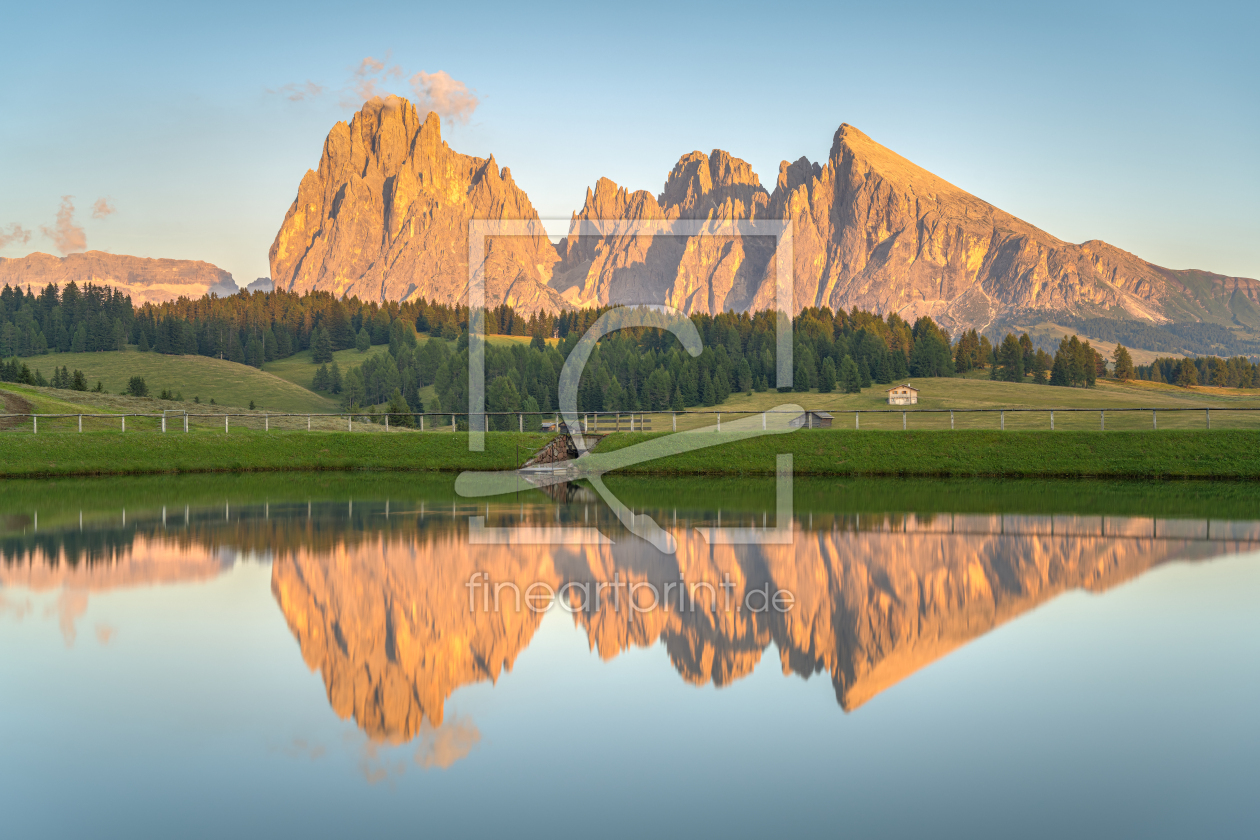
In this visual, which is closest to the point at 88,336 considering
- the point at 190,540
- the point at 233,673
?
the point at 190,540

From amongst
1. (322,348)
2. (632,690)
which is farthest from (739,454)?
(322,348)

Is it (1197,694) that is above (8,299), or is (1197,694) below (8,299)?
below

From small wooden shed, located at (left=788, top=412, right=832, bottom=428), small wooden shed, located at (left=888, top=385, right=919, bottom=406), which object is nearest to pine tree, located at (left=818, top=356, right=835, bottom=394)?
small wooden shed, located at (left=888, top=385, right=919, bottom=406)

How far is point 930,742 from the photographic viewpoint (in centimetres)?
788

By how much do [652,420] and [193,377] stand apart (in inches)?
5019

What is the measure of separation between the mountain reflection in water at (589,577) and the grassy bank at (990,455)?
14754mm

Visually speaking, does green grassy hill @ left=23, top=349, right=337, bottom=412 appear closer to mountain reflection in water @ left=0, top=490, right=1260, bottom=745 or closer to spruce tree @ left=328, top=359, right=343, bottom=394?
spruce tree @ left=328, top=359, right=343, bottom=394

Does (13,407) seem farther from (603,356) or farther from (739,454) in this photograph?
(603,356)

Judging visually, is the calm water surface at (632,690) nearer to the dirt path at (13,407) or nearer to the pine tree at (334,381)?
the dirt path at (13,407)

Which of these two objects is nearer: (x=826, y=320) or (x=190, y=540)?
(x=190, y=540)

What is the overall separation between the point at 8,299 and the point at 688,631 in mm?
232680

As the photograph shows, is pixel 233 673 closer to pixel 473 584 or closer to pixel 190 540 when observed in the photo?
pixel 473 584

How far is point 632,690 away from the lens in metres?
9.35

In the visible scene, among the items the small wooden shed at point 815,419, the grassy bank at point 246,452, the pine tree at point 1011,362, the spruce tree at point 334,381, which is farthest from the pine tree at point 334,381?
the grassy bank at point 246,452
